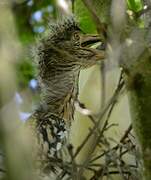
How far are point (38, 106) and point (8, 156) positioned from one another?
48.0 inches

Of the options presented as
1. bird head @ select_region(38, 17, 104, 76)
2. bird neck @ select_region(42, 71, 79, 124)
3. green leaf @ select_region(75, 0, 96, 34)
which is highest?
green leaf @ select_region(75, 0, 96, 34)

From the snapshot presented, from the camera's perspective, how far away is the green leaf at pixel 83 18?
221cm

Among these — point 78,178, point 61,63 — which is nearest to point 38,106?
point 61,63

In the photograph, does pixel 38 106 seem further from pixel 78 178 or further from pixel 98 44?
pixel 78 178

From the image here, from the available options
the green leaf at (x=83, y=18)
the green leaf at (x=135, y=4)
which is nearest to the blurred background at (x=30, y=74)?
the green leaf at (x=83, y=18)

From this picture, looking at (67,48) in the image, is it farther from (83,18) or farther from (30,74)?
(30,74)

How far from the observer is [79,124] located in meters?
2.46

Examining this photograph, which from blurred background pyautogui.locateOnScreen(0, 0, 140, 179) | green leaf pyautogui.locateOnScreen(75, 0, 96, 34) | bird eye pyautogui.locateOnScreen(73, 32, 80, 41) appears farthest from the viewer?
bird eye pyautogui.locateOnScreen(73, 32, 80, 41)

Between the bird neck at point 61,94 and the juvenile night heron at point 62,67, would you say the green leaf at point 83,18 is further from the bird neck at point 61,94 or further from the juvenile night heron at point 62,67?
the bird neck at point 61,94

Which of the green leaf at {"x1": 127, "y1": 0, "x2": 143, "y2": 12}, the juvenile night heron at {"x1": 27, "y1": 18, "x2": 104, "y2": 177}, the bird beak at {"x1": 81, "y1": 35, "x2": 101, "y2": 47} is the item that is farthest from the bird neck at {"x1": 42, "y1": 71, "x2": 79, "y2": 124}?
the green leaf at {"x1": 127, "y1": 0, "x2": 143, "y2": 12}

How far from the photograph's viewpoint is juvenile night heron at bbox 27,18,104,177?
7.33ft

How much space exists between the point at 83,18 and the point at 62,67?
248 mm

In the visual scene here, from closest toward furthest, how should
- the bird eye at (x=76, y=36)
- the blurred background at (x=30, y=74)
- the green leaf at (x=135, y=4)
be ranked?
the blurred background at (x=30, y=74) < the green leaf at (x=135, y=4) < the bird eye at (x=76, y=36)

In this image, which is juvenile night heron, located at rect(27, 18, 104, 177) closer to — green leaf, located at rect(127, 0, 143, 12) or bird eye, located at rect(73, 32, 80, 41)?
bird eye, located at rect(73, 32, 80, 41)
